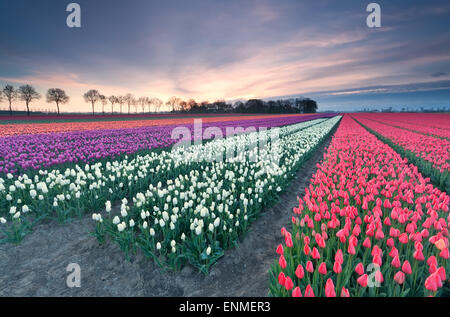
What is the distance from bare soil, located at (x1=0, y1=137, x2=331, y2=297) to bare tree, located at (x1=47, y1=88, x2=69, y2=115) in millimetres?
82527

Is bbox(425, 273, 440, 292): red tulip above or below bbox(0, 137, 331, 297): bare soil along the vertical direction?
above

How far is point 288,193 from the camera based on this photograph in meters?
7.44

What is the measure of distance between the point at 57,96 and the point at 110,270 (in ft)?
279

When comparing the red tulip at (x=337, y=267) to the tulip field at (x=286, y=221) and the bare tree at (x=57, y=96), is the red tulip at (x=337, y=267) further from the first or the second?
the bare tree at (x=57, y=96)

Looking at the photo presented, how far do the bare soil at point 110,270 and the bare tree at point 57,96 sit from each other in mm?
82527

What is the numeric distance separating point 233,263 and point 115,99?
3911 inches

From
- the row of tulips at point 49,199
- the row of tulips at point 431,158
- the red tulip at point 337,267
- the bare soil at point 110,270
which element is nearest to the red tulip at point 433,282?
the red tulip at point 337,267

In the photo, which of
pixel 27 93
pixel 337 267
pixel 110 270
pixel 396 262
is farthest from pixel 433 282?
pixel 27 93

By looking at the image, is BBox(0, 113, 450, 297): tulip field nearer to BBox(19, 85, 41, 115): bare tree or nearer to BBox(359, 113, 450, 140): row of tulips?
BBox(359, 113, 450, 140): row of tulips

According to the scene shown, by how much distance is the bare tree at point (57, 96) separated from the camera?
6805cm

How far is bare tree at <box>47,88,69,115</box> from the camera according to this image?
2679 inches

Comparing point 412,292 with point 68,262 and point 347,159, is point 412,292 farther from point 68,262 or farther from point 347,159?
point 347,159

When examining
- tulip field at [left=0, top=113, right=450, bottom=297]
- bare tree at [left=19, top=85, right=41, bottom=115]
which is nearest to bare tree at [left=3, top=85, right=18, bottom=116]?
bare tree at [left=19, top=85, right=41, bottom=115]
